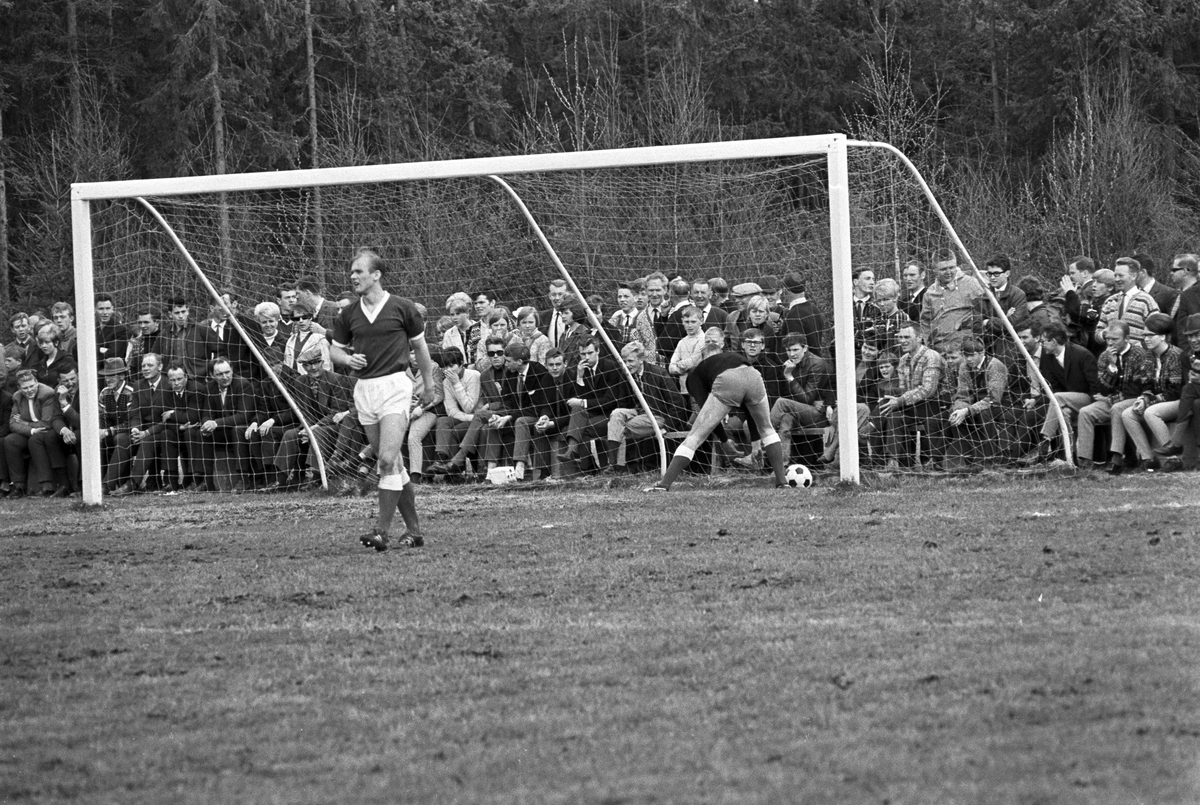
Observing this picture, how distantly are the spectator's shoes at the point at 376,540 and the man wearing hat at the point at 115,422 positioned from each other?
7.45m

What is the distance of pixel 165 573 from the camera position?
984 cm

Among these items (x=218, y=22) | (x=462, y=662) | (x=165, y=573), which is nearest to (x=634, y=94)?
(x=218, y=22)

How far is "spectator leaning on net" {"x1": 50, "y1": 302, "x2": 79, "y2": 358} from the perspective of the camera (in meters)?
18.2

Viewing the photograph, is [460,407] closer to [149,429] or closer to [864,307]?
[149,429]

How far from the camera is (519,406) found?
51.5 feet

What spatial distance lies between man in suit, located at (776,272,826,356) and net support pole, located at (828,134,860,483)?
1.13 metres

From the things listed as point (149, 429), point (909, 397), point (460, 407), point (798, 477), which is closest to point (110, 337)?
point (149, 429)

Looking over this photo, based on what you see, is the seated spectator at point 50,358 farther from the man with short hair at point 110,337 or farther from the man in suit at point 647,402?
the man in suit at point 647,402

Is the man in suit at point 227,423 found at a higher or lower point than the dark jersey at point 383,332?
lower

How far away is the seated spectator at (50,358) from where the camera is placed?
1792cm

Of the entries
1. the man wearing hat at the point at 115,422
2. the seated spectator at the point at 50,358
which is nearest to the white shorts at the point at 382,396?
the man wearing hat at the point at 115,422

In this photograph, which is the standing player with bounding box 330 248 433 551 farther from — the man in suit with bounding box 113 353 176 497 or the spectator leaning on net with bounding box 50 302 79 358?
the spectator leaning on net with bounding box 50 302 79 358

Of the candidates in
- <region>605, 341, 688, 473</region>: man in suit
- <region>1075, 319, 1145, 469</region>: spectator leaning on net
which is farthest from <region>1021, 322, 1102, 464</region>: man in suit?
<region>605, 341, 688, 473</region>: man in suit

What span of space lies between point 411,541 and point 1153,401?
6342 mm
